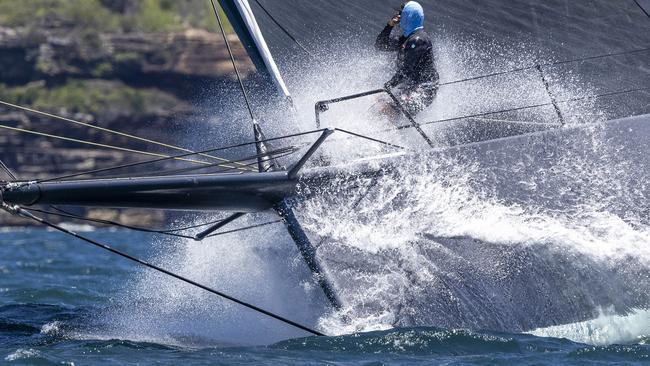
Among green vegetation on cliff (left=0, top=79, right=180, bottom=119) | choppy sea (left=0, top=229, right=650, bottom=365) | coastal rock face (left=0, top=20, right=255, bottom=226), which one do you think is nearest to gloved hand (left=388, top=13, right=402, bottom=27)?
choppy sea (left=0, top=229, right=650, bottom=365)

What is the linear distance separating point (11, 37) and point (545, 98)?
25972mm

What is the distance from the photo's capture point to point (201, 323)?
6.99 m

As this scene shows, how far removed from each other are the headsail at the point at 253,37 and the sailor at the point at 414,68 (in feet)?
2.40

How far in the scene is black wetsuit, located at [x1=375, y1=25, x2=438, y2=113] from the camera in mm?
6949

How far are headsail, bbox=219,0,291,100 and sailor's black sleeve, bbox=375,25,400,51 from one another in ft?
2.22

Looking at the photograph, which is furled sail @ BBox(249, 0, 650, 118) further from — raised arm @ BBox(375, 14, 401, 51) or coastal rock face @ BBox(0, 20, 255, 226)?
coastal rock face @ BBox(0, 20, 255, 226)

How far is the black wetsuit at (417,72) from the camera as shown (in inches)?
274

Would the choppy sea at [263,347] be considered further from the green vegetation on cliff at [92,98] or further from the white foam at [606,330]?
the green vegetation on cliff at [92,98]

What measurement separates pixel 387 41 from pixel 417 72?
1.39 feet

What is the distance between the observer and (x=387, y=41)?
7332mm

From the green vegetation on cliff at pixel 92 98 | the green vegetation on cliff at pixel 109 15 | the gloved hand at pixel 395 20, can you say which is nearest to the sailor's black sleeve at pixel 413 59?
the gloved hand at pixel 395 20

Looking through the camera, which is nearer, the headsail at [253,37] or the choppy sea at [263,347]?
the choppy sea at [263,347]

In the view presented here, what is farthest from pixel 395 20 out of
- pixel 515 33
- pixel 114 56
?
pixel 114 56

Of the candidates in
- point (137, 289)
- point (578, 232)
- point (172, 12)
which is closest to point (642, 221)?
point (578, 232)
